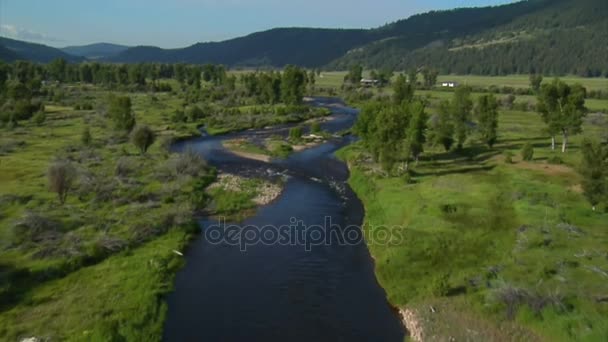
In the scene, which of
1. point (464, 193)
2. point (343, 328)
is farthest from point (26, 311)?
point (464, 193)

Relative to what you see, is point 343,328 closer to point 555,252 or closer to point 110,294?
point 110,294

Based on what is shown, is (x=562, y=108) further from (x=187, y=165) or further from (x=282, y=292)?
(x=282, y=292)

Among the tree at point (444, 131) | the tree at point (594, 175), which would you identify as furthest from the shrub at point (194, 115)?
the tree at point (594, 175)

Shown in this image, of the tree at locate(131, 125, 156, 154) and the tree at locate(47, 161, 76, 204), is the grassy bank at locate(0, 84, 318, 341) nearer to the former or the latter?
the tree at locate(47, 161, 76, 204)

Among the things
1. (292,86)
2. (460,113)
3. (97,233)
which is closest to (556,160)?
(460,113)

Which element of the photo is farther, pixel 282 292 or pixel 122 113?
pixel 122 113

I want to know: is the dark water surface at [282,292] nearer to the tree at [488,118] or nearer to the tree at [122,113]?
the tree at [488,118]
